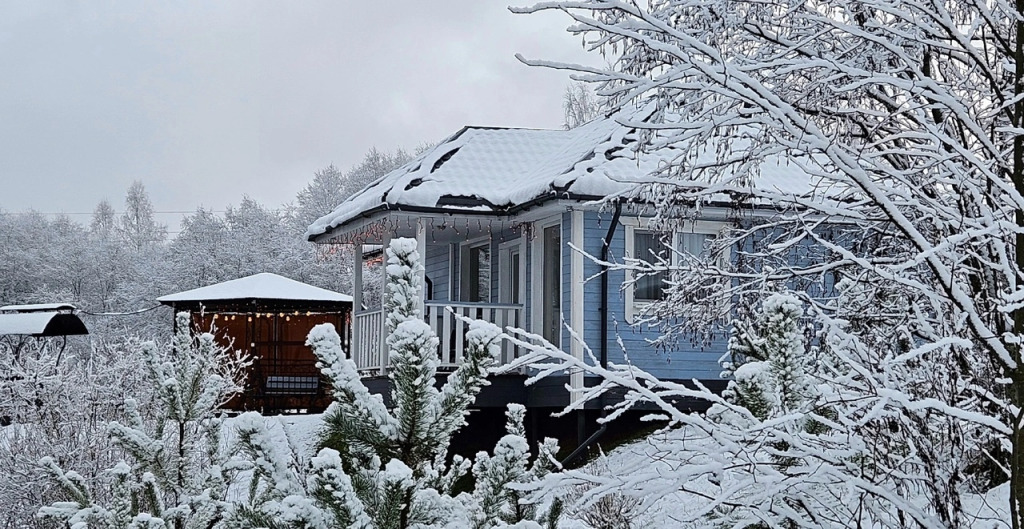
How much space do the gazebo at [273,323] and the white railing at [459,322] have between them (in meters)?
7.49

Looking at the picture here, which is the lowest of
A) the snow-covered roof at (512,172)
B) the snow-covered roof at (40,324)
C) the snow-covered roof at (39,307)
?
the snow-covered roof at (40,324)

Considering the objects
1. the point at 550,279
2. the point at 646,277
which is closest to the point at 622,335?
the point at 646,277

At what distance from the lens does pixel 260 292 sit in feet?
78.7

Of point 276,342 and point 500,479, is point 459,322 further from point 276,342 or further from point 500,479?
point 276,342

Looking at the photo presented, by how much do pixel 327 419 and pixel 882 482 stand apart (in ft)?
5.95

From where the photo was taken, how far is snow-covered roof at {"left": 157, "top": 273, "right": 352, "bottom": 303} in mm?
23747

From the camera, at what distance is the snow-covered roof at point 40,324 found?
Answer: 23016 millimetres

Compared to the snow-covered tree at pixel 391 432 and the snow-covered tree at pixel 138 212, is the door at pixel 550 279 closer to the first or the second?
the snow-covered tree at pixel 391 432

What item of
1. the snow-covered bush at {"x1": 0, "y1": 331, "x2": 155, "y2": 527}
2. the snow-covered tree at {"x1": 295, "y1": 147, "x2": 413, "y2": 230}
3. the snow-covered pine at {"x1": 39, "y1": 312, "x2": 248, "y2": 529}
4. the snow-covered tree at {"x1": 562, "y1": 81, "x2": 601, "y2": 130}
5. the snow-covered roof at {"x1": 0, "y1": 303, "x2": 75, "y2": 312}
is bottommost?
the snow-covered bush at {"x1": 0, "y1": 331, "x2": 155, "y2": 527}

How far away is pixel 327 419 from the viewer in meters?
3.40

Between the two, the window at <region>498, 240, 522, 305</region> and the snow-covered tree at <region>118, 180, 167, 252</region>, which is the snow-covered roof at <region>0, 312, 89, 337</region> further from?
the snow-covered tree at <region>118, 180, 167, 252</region>

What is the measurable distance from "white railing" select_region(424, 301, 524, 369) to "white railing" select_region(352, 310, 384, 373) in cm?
66

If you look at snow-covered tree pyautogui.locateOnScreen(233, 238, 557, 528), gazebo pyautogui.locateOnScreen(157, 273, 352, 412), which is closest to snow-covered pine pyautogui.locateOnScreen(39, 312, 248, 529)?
snow-covered tree pyautogui.locateOnScreen(233, 238, 557, 528)

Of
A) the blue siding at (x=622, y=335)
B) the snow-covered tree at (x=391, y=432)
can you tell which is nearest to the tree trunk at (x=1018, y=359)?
the snow-covered tree at (x=391, y=432)
